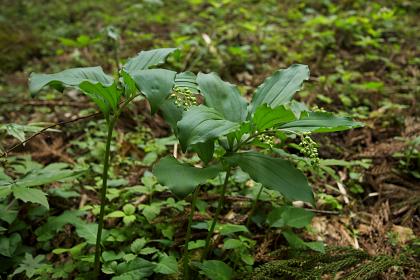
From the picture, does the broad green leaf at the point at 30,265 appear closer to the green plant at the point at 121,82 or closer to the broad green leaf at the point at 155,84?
the green plant at the point at 121,82

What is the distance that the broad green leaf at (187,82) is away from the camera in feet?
5.59

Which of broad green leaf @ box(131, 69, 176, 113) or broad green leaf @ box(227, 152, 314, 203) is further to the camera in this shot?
broad green leaf @ box(227, 152, 314, 203)

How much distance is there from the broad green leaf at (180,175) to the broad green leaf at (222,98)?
0.27m

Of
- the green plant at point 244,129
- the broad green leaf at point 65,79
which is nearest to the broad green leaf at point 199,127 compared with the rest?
the green plant at point 244,129

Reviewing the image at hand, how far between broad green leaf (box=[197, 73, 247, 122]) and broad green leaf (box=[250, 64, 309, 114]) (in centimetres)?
7

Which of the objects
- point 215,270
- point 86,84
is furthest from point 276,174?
point 86,84

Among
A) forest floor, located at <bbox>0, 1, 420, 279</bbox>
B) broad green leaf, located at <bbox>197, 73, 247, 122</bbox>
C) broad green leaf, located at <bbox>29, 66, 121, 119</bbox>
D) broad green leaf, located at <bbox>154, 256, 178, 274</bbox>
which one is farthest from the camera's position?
forest floor, located at <bbox>0, 1, 420, 279</bbox>

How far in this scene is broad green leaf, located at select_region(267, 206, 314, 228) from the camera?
2.00 m

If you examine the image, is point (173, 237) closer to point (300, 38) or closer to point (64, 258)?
point (64, 258)

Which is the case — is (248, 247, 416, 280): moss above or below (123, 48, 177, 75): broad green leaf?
below

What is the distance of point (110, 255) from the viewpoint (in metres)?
1.89

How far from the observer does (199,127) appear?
Answer: 1403 millimetres

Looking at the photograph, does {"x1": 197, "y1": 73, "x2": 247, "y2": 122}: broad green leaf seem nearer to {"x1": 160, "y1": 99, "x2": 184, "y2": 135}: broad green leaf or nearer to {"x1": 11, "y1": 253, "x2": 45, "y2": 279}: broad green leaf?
{"x1": 160, "y1": 99, "x2": 184, "y2": 135}: broad green leaf

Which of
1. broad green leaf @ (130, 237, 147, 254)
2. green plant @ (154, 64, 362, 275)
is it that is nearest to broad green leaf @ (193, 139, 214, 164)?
green plant @ (154, 64, 362, 275)
